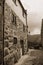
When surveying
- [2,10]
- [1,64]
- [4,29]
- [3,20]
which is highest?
[2,10]

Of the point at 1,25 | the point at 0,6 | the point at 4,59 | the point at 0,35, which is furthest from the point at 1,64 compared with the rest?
the point at 0,6

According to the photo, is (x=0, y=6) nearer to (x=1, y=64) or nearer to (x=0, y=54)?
(x=0, y=54)

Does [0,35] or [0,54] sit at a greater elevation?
[0,35]

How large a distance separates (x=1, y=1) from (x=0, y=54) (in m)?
3.43

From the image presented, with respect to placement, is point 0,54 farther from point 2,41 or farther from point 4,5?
point 4,5

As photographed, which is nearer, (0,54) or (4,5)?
(0,54)

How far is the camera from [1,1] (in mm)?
7328

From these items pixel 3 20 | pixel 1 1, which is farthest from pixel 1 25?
pixel 1 1

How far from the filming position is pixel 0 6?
719cm

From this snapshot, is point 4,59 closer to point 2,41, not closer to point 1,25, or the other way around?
point 2,41

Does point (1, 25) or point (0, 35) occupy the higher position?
point (1, 25)

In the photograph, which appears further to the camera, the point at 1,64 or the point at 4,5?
the point at 4,5

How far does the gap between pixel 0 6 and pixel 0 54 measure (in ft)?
10.0

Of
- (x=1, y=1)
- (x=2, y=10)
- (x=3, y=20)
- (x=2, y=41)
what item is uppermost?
(x=1, y=1)
